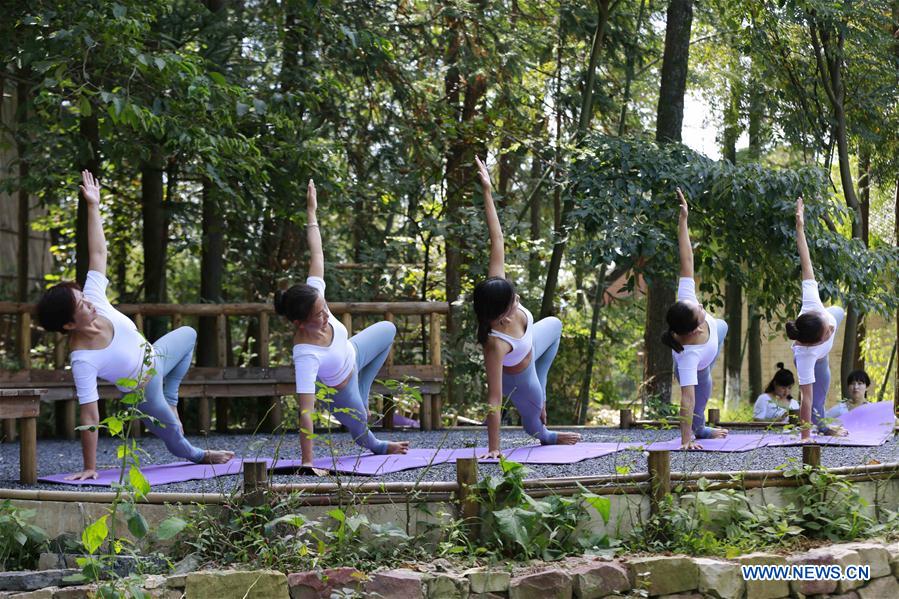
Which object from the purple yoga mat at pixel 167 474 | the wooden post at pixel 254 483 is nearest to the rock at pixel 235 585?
the wooden post at pixel 254 483

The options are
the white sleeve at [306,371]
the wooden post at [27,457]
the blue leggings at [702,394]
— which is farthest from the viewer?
the blue leggings at [702,394]

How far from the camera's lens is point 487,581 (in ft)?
15.7

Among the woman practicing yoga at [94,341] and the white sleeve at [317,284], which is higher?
the white sleeve at [317,284]

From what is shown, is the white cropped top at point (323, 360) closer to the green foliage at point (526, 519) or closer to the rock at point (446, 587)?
the green foliage at point (526, 519)

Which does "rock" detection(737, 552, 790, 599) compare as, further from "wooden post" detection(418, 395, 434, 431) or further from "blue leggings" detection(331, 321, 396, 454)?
"wooden post" detection(418, 395, 434, 431)

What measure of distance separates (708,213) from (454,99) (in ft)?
13.2

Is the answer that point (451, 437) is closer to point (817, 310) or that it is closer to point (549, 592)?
point (817, 310)

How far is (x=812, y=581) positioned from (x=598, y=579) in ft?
3.76

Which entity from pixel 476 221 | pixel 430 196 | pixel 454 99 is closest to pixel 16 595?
pixel 476 221

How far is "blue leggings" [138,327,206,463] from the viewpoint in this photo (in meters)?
6.08

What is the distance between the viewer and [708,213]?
995cm

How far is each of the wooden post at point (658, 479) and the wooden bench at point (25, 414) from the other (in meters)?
3.30

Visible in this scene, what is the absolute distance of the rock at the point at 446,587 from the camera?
15.5 ft

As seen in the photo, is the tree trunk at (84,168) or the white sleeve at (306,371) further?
the tree trunk at (84,168)
